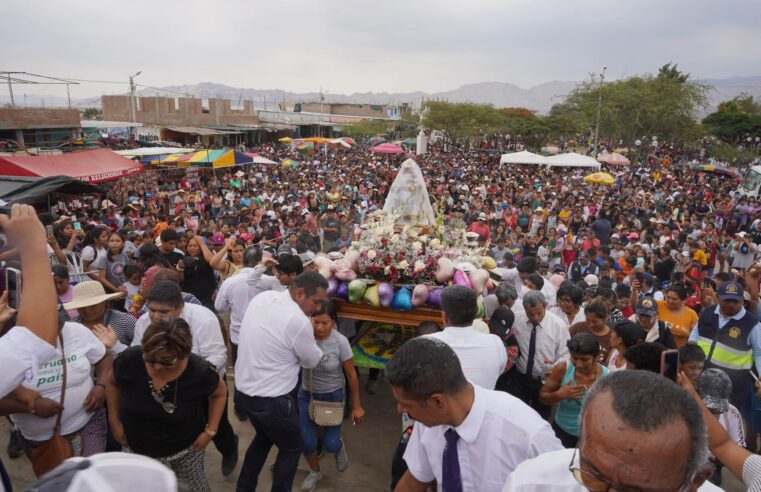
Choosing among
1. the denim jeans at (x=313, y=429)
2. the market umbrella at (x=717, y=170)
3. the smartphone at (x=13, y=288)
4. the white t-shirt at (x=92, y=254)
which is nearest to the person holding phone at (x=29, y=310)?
the smartphone at (x=13, y=288)

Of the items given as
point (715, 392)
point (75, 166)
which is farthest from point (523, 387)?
point (75, 166)

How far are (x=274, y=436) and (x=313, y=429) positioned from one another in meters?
0.72

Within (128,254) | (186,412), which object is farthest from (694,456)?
(128,254)

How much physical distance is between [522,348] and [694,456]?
299cm

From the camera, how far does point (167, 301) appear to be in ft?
11.1

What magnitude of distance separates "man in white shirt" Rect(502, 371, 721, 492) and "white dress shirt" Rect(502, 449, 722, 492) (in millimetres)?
159

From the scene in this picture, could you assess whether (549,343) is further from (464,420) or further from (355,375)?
(464,420)

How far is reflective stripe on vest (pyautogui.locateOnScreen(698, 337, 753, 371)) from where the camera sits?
448 centimetres

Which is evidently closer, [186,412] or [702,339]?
[186,412]

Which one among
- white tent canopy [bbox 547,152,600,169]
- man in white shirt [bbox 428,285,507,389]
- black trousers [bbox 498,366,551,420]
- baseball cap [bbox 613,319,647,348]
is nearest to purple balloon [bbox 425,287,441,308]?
black trousers [bbox 498,366,551,420]

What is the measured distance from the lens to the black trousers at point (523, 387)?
416 centimetres

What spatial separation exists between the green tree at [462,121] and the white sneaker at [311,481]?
46.7 meters

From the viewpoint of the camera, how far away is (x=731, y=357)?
4508 millimetres

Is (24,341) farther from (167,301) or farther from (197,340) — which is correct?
(197,340)
